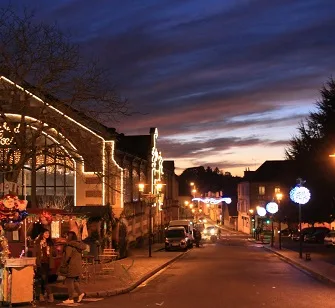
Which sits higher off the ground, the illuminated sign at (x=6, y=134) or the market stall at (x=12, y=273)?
the illuminated sign at (x=6, y=134)

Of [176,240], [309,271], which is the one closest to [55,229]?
[309,271]

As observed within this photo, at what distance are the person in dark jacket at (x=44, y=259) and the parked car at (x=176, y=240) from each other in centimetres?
3077

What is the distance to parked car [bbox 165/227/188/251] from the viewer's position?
50.9 m

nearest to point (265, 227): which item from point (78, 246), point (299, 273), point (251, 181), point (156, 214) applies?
point (251, 181)

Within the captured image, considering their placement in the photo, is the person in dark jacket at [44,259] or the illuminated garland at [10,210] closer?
the illuminated garland at [10,210]

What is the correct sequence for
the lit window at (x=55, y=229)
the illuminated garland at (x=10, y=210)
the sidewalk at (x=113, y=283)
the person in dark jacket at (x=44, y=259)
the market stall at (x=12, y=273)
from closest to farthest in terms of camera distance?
the market stall at (x=12, y=273)
the illuminated garland at (x=10, y=210)
the person in dark jacket at (x=44, y=259)
the sidewalk at (x=113, y=283)
the lit window at (x=55, y=229)

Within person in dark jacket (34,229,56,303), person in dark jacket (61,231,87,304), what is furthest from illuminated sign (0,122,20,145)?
person in dark jacket (61,231,87,304)

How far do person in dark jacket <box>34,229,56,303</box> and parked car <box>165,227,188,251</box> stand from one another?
101 feet

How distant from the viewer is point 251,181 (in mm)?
111812

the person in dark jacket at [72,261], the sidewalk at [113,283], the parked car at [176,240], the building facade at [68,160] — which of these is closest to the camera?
the person in dark jacket at [72,261]

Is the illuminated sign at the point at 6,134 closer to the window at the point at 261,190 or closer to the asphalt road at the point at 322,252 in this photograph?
the asphalt road at the point at 322,252

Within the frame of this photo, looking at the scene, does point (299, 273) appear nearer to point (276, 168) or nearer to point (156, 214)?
point (156, 214)

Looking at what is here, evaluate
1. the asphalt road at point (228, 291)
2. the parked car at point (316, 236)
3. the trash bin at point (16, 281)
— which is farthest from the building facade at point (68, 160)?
the parked car at point (316, 236)

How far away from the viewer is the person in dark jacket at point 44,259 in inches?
711
